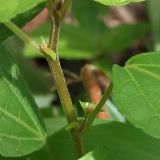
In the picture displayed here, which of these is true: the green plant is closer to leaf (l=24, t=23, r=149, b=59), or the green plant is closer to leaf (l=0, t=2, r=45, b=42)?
leaf (l=0, t=2, r=45, b=42)

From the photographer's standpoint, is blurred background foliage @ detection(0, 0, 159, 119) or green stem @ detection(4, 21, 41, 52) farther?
blurred background foliage @ detection(0, 0, 159, 119)

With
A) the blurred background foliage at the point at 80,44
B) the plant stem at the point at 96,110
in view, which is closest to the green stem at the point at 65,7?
the plant stem at the point at 96,110

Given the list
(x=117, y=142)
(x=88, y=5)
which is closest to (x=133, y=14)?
(x=88, y=5)

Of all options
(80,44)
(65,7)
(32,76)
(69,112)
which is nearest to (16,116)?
(69,112)

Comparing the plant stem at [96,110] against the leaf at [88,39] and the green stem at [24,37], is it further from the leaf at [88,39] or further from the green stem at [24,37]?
the leaf at [88,39]

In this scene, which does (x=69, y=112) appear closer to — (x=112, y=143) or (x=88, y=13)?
(x=112, y=143)

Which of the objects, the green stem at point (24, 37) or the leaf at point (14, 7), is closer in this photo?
the leaf at point (14, 7)

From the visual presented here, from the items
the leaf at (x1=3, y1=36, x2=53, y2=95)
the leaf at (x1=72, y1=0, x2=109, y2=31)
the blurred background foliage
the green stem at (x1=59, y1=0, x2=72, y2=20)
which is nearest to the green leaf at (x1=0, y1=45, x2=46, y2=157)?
the green stem at (x1=59, y1=0, x2=72, y2=20)
